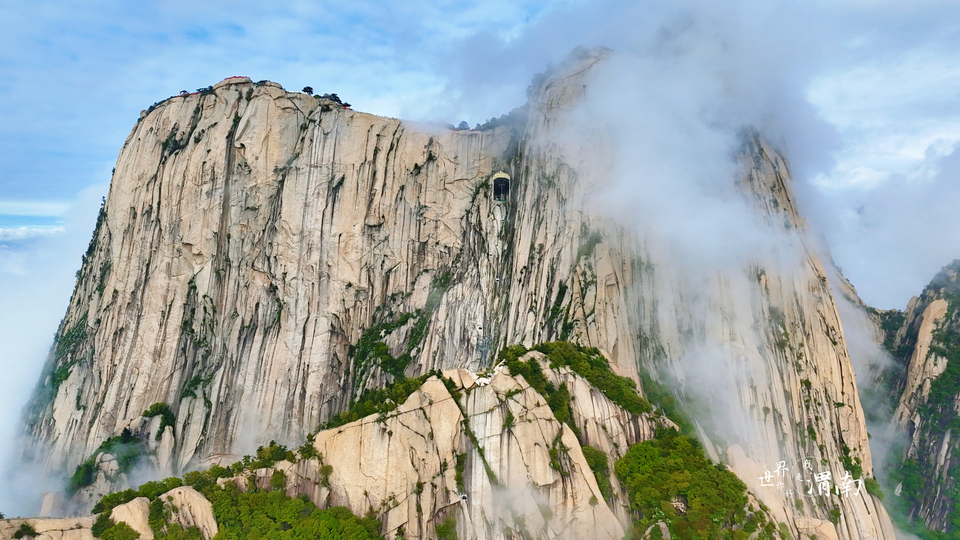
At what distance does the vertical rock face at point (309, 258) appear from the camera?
2292 inches

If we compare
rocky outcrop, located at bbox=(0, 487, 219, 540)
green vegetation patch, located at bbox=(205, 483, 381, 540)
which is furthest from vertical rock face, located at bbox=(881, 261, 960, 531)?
rocky outcrop, located at bbox=(0, 487, 219, 540)

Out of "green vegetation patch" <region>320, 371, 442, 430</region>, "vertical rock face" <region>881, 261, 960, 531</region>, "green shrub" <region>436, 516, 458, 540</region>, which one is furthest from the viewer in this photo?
"vertical rock face" <region>881, 261, 960, 531</region>

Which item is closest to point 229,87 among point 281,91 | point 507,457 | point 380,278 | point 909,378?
point 281,91

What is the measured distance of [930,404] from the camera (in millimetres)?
57406

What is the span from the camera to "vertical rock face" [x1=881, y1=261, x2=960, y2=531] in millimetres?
52281

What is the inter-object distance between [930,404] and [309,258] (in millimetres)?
64741

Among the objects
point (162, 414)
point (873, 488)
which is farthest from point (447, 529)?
point (162, 414)

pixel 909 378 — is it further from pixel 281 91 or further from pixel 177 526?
pixel 281 91

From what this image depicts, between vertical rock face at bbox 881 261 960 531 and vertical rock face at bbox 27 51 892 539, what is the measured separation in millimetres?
18599

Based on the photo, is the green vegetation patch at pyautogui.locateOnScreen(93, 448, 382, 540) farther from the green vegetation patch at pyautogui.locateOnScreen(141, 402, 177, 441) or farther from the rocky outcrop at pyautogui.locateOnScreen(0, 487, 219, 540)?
the green vegetation patch at pyautogui.locateOnScreen(141, 402, 177, 441)

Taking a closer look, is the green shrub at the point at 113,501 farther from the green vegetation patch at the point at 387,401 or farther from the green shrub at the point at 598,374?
the green shrub at the point at 598,374

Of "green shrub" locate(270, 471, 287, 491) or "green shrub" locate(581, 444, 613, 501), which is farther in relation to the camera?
"green shrub" locate(581, 444, 613, 501)

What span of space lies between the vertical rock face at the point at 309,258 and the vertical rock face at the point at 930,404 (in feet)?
61.0

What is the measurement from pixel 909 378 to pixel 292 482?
6012 centimetres
